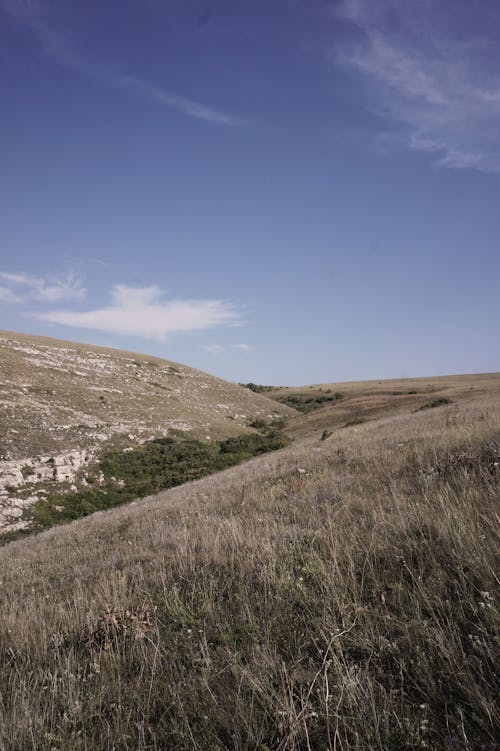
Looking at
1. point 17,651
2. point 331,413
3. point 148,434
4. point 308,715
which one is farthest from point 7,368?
point 308,715

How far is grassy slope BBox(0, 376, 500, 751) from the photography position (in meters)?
2.09

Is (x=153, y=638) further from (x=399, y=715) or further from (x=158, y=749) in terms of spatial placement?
(x=399, y=715)

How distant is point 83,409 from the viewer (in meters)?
33.9

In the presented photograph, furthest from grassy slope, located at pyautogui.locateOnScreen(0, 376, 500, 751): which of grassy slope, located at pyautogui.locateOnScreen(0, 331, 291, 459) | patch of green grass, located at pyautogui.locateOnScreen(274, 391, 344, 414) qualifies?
patch of green grass, located at pyautogui.locateOnScreen(274, 391, 344, 414)

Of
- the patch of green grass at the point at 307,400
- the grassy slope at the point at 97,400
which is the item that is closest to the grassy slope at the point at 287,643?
the grassy slope at the point at 97,400

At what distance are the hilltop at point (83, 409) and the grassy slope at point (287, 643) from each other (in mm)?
16023

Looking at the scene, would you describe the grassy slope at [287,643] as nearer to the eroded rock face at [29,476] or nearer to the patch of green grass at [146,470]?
the eroded rock face at [29,476]

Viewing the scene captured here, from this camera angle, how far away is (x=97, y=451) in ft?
87.4

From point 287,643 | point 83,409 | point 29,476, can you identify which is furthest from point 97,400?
point 287,643

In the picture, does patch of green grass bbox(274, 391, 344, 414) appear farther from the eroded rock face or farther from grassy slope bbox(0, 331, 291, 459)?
the eroded rock face

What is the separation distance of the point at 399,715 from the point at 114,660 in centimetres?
215

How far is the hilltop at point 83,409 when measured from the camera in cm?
2188

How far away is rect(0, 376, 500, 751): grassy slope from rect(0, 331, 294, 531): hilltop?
16023 mm

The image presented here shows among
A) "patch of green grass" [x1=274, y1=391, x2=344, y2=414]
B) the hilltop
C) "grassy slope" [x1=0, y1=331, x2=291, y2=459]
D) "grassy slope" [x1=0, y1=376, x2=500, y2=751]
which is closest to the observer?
"grassy slope" [x1=0, y1=376, x2=500, y2=751]
